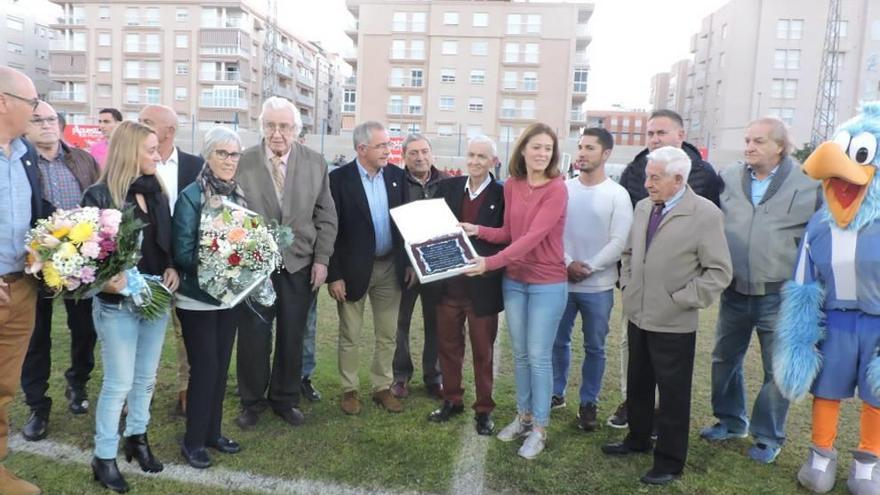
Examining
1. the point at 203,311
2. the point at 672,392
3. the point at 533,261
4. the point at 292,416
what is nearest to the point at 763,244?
the point at 672,392

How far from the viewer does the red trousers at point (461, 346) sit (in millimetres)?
4230

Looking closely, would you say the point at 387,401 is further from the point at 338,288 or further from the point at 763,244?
the point at 763,244

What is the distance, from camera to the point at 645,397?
3.97m

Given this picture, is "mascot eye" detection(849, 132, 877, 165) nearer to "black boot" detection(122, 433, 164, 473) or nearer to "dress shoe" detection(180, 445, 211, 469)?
"dress shoe" detection(180, 445, 211, 469)

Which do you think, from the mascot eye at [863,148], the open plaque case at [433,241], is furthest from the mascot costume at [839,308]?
the open plaque case at [433,241]

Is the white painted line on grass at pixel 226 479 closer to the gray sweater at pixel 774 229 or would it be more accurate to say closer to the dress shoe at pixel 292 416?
the dress shoe at pixel 292 416

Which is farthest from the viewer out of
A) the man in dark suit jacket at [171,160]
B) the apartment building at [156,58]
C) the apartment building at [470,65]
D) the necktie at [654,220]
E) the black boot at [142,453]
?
the apartment building at [156,58]

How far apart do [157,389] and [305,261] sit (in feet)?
5.74

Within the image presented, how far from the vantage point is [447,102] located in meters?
53.6

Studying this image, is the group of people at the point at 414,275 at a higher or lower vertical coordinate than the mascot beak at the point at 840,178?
lower

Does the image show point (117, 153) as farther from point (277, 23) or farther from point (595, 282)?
point (277, 23)

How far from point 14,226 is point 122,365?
0.91 metres

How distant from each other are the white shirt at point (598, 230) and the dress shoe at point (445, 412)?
4.05 feet

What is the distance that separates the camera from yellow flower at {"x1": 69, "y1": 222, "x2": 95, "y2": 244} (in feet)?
9.45
